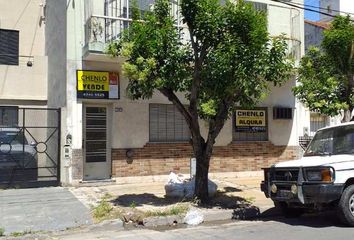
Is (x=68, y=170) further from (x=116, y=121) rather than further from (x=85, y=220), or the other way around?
(x=85, y=220)

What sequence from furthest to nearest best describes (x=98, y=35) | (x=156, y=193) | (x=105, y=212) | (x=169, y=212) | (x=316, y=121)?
(x=316, y=121) < (x=98, y=35) < (x=156, y=193) < (x=105, y=212) < (x=169, y=212)

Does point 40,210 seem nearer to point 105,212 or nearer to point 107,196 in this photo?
point 105,212

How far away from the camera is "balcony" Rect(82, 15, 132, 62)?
13.2 meters

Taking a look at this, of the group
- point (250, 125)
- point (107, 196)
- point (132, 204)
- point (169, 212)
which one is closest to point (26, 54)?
point (107, 196)

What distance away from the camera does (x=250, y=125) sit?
54.6ft

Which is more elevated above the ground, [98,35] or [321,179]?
[98,35]

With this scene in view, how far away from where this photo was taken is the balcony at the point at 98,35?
43.5 ft

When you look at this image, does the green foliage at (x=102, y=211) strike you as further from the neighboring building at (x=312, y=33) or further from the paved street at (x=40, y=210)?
the neighboring building at (x=312, y=33)

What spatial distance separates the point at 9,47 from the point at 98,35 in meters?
4.60

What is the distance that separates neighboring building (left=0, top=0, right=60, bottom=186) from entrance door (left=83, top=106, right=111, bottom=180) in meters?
0.84

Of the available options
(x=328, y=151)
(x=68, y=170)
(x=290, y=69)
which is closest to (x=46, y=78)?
(x=68, y=170)

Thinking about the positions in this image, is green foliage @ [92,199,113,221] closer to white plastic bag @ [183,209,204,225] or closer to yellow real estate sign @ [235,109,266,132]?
white plastic bag @ [183,209,204,225]

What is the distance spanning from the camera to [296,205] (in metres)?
9.62

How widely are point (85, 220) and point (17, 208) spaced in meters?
2.09
